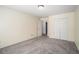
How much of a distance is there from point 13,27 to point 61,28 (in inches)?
143

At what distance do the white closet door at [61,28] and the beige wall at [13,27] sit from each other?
2177mm

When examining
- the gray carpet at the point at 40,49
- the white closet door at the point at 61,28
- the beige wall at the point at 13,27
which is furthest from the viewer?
the white closet door at the point at 61,28

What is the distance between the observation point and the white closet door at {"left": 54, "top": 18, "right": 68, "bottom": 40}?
525 cm

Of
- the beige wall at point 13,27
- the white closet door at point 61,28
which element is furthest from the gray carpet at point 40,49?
the white closet door at point 61,28

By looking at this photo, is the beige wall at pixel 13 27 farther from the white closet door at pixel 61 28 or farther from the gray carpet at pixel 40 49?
the white closet door at pixel 61 28

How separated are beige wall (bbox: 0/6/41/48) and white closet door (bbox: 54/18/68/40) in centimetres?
218

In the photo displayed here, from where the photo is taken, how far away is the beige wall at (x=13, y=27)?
3.62 meters

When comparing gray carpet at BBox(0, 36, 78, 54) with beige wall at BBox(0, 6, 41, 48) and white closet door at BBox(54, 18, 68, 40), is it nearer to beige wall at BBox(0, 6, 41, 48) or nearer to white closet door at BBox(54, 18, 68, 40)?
beige wall at BBox(0, 6, 41, 48)

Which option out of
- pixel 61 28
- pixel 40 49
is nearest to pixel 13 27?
pixel 40 49

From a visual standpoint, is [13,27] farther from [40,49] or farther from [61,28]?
[61,28]

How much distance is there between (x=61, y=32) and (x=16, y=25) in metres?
3.49

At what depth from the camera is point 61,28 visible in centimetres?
550

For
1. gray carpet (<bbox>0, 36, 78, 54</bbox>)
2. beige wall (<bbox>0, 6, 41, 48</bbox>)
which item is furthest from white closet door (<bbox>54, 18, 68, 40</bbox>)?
beige wall (<bbox>0, 6, 41, 48</bbox>)
